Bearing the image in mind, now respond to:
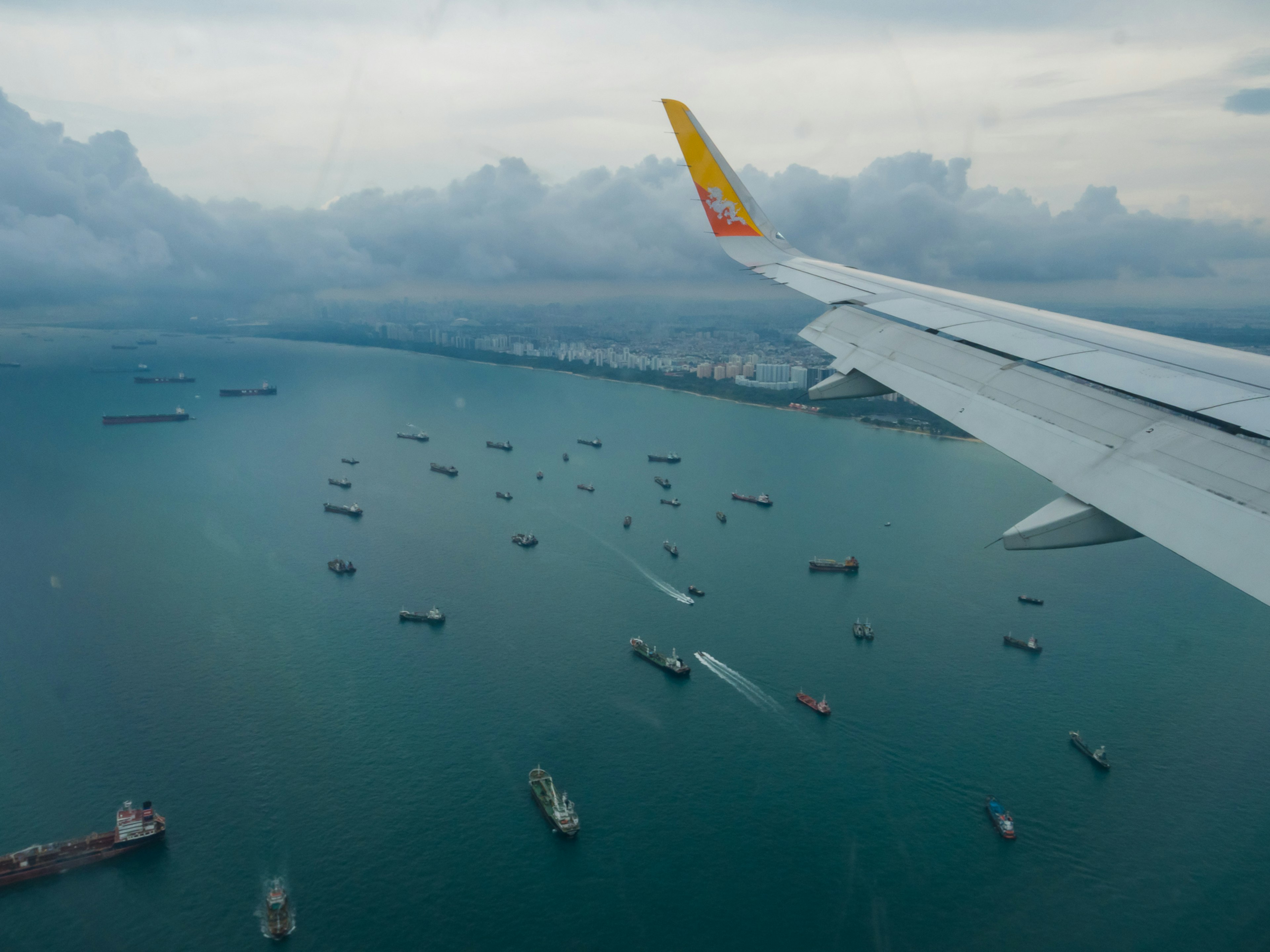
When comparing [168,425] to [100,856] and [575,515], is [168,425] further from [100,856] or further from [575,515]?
[100,856]

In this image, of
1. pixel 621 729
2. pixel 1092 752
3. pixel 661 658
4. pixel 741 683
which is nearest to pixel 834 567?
pixel 741 683

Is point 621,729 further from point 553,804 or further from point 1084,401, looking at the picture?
point 1084,401

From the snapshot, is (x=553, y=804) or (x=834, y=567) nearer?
(x=553, y=804)

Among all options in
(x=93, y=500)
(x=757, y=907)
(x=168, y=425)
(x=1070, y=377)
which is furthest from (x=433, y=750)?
(x=168, y=425)

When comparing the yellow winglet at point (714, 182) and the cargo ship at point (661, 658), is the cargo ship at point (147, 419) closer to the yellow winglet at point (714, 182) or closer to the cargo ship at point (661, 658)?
the cargo ship at point (661, 658)

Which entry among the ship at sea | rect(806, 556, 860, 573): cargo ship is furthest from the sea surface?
rect(806, 556, 860, 573): cargo ship

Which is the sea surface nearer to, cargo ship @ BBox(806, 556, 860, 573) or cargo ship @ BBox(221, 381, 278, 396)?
cargo ship @ BBox(806, 556, 860, 573)
